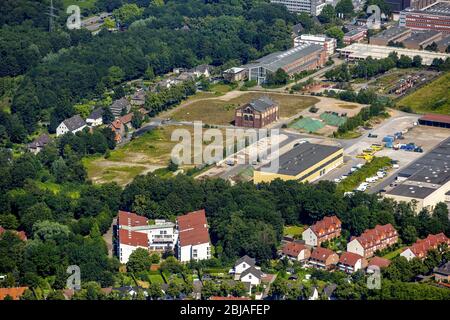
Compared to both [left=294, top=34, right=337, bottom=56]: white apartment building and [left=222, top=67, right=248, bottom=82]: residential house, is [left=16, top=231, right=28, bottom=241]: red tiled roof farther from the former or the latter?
[left=294, top=34, right=337, bottom=56]: white apartment building

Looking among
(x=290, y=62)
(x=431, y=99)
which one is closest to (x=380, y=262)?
(x=431, y=99)

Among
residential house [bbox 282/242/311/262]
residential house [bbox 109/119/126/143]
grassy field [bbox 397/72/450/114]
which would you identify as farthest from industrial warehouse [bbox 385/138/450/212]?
residential house [bbox 109/119/126/143]

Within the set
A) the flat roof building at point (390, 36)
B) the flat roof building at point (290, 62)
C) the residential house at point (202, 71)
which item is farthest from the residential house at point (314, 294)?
the flat roof building at point (390, 36)

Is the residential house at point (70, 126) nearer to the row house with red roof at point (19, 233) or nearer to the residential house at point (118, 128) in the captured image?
the residential house at point (118, 128)

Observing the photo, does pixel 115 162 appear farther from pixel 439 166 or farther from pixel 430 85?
pixel 430 85

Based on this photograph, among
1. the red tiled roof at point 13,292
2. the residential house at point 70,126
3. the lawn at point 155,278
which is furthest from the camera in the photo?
the residential house at point 70,126
